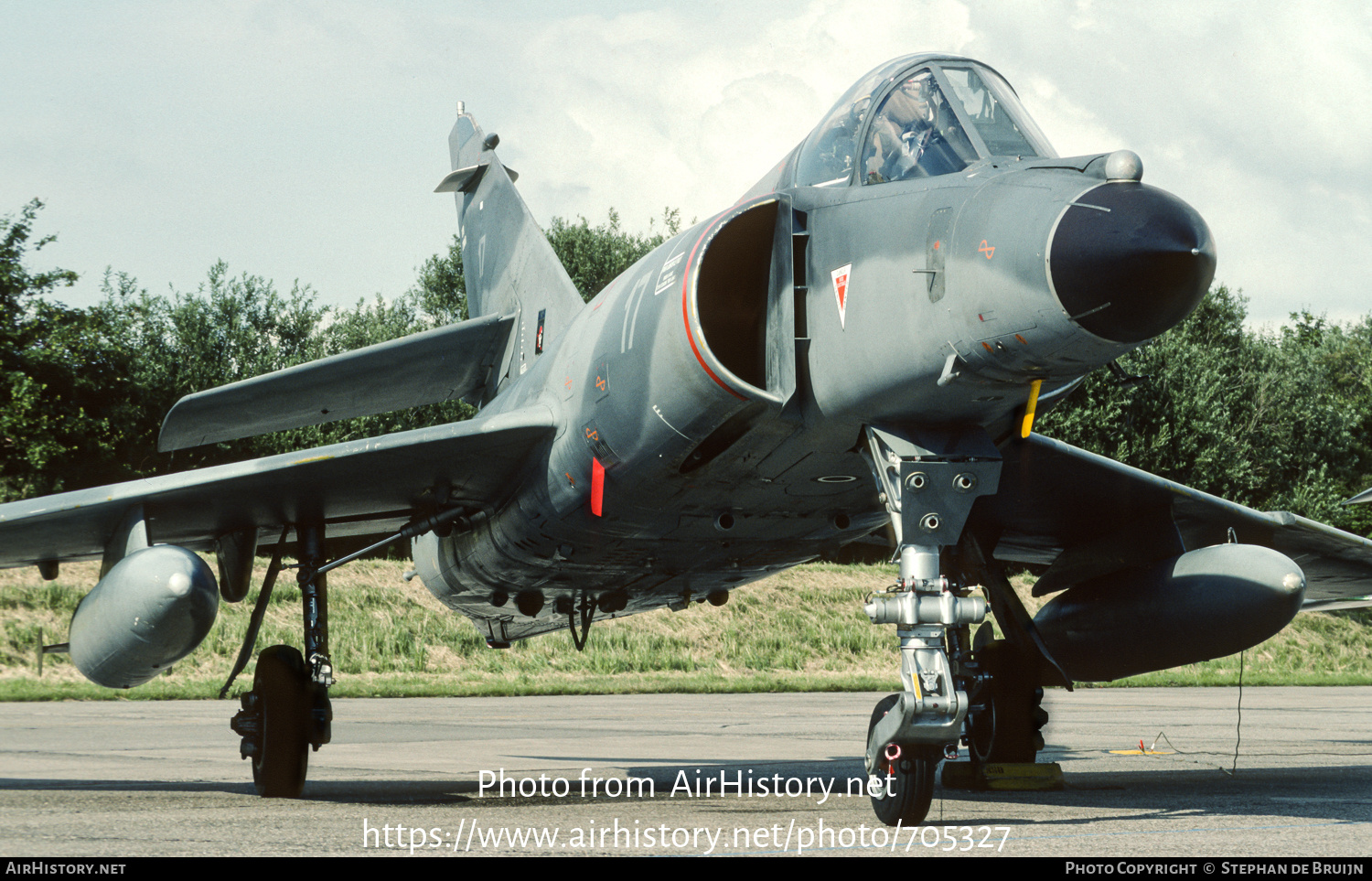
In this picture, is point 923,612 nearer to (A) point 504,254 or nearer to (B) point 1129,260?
(B) point 1129,260

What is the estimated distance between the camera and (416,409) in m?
43.7

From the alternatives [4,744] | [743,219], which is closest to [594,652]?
[4,744]

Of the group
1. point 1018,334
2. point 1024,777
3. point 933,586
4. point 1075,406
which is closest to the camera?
point 1018,334

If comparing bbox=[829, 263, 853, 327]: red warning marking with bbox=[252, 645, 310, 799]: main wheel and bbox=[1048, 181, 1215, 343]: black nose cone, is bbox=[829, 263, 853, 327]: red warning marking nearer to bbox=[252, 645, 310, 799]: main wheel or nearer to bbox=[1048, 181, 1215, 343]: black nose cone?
bbox=[1048, 181, 1215, 343]: black nose cone

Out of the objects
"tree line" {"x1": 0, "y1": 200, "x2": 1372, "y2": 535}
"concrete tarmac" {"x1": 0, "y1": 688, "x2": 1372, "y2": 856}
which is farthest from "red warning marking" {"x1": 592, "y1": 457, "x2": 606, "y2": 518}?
"tree line" {"x1": 0, "y1": 200, "x2": 1372, "y2": 535}

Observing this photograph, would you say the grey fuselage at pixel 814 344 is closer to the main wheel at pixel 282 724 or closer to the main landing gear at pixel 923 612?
the main landing gear at pixel 923 612

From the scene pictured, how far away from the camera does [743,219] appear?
20.5 ft

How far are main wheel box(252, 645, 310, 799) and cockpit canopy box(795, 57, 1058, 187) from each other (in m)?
5.49

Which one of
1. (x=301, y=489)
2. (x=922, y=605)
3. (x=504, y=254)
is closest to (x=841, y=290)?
(x=922, y=605)

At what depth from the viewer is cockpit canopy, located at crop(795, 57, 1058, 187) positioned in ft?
18.8

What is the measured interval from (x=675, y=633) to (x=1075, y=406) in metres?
15.4

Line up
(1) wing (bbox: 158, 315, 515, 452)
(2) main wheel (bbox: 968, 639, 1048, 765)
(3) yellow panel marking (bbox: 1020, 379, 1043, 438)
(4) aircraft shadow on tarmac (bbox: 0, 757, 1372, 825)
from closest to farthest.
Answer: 1. (3) yellow panel marking (bbox: 1020, 379, 1043, 438)
2. (4) aircraft shadow on tarmac (bbox: 0, 757, 1372, 825)
3. (2) main wheel (bbox: 968, 639, 1048, 765)
4. (1) wing (bbox: 158, 315, 515, 452)

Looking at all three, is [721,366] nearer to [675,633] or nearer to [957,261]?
[957,261]

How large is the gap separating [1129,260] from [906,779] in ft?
9.16
